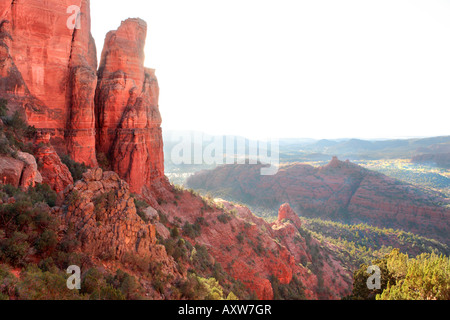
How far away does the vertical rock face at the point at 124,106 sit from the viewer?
854 inches

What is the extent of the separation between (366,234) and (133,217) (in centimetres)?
5486

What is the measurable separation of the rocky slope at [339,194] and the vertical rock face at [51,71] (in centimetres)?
6952

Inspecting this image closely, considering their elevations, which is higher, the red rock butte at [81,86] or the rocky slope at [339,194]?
the red rock butte at [81,86]

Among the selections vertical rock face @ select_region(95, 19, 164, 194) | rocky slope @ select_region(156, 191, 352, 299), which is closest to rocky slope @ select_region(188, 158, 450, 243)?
rocky slope @ select_region(156, 191, 352, 299)

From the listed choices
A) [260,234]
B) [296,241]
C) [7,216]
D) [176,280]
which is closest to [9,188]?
[7,216]

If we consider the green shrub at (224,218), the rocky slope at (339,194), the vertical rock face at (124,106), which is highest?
the vertical rock face at (124,106)

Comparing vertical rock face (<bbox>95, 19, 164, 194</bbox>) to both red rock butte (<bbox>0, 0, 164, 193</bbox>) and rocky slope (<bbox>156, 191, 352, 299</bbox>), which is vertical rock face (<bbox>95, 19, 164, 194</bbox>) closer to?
red rock butte (<bbox>0, 0, 164, 193</bbox>)

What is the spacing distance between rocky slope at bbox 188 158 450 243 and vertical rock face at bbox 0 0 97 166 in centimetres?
6952

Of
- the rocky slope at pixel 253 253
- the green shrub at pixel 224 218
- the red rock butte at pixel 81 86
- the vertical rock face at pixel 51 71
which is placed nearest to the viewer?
the vertical rock face at pixel 51 71

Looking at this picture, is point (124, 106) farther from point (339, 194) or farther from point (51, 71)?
point (339, 194)

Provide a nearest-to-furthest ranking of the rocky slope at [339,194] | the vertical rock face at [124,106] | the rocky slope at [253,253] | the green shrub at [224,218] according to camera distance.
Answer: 1. the rocky slope at [253,253]
2. the vertical rock face at [124,106]
3. the green shrub at [224,218]
4. the rocky slope at [339,194]

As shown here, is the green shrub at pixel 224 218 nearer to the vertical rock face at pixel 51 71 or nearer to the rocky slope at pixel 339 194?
the vertical rock face at pixel 51 71

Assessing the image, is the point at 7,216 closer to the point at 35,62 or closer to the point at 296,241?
the point at 35,62

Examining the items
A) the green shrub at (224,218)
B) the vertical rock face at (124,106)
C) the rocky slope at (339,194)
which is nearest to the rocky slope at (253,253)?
the green shrub at (224,218)
